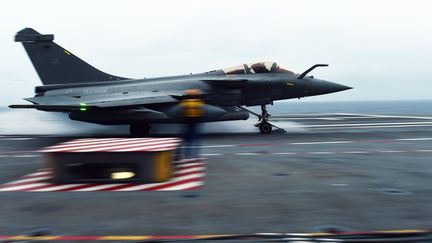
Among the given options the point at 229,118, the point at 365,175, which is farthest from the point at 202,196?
the point at 229,118

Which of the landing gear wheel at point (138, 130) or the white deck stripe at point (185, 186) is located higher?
the landing gear wheel at point (138, 130)

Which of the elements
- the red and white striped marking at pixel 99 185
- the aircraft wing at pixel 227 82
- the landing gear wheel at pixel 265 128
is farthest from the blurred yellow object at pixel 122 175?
the landing gear wheel at pixel 265 128

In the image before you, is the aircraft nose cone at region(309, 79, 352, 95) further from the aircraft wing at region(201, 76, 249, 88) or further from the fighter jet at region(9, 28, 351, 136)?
the aircraft wing at region(201, 76, 249, 88)

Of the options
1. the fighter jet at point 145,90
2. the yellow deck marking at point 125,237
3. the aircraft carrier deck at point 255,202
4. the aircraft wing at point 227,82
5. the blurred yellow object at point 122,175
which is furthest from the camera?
the aircraft wing at point 227,82

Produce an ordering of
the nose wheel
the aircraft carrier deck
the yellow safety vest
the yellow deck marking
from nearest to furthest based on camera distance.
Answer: the yellow deck marking, the aircraft carrier deck, the yellow safety vest, the nose wheel

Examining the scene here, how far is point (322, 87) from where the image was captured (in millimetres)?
15430

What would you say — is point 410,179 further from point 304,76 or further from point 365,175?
point 304,76

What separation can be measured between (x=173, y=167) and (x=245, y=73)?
833cm

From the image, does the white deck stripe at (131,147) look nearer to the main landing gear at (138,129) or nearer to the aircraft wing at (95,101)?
the aircraft wing at (95,101)

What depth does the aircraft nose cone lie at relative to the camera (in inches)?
606

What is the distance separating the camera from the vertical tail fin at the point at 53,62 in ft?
53.0

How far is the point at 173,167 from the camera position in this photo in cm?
809

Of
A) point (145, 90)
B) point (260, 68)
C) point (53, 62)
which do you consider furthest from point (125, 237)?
point (53, 62)

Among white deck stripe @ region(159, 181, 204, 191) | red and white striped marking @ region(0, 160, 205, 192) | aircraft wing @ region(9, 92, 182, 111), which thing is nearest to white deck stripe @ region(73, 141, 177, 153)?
red and white striped marking @ region(0, 160, 205, 192)
